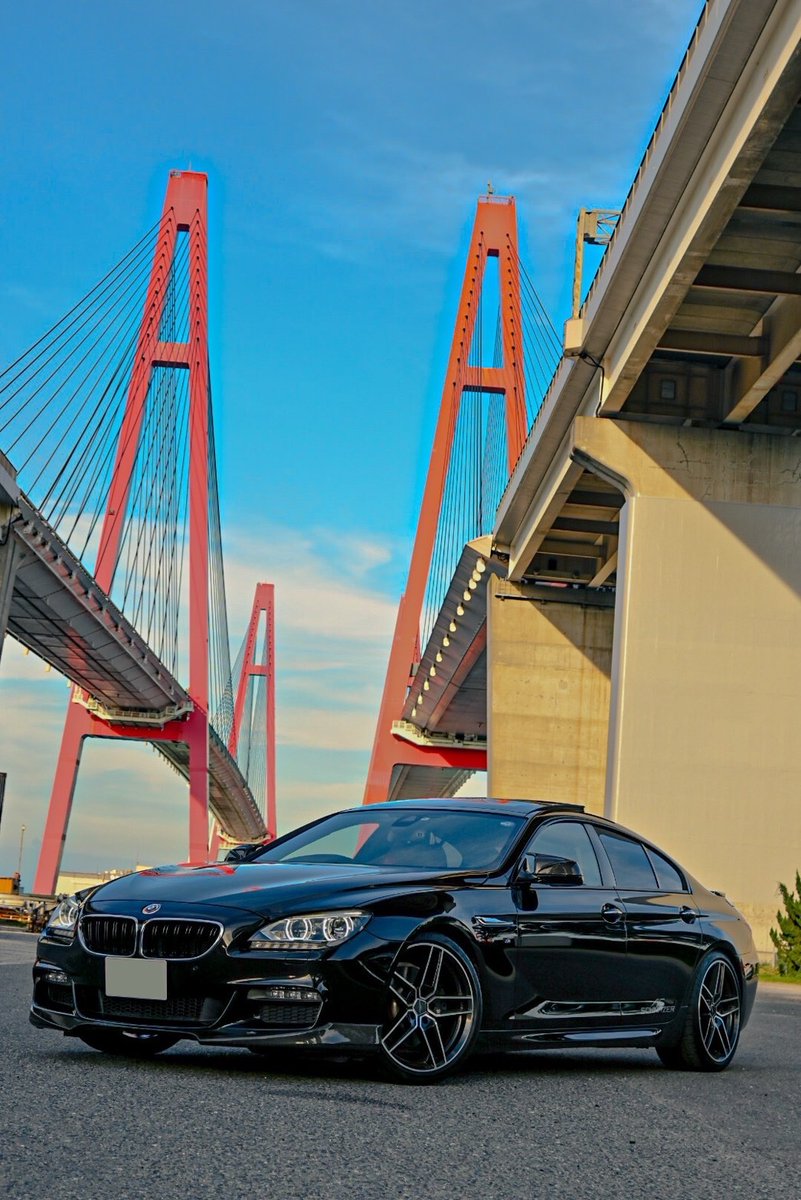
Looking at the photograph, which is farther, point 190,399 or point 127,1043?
point 190,399

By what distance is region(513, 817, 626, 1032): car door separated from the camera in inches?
251

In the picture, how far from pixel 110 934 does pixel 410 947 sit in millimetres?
1115

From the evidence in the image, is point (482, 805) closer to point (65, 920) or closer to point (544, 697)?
point (65, 920)

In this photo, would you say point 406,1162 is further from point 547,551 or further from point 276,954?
point 547,551

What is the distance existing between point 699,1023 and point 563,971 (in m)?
1.08

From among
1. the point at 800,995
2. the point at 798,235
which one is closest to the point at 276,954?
the point at 800,995

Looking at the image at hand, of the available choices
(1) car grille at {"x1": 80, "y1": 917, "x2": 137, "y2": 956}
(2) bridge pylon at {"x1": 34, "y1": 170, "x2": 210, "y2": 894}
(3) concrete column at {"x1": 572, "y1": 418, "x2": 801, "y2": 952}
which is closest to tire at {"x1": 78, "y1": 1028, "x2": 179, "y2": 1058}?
(1) car grille at {"x1": 80, "y1": 917, "x2": 137, "y2": 956}

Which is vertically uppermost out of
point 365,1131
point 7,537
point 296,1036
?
point 7,537

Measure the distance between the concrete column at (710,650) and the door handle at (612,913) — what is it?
18858 millimetres

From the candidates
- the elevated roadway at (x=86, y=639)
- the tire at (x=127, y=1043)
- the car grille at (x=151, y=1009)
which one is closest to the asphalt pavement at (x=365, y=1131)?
the tire at (x=127, y=1043)

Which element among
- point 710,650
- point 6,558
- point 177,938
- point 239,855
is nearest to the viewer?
point 177,938

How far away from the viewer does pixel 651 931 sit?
7070 mm

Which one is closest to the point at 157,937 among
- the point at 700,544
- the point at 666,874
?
the point at 666,874

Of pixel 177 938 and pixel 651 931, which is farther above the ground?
pixel 651 931
